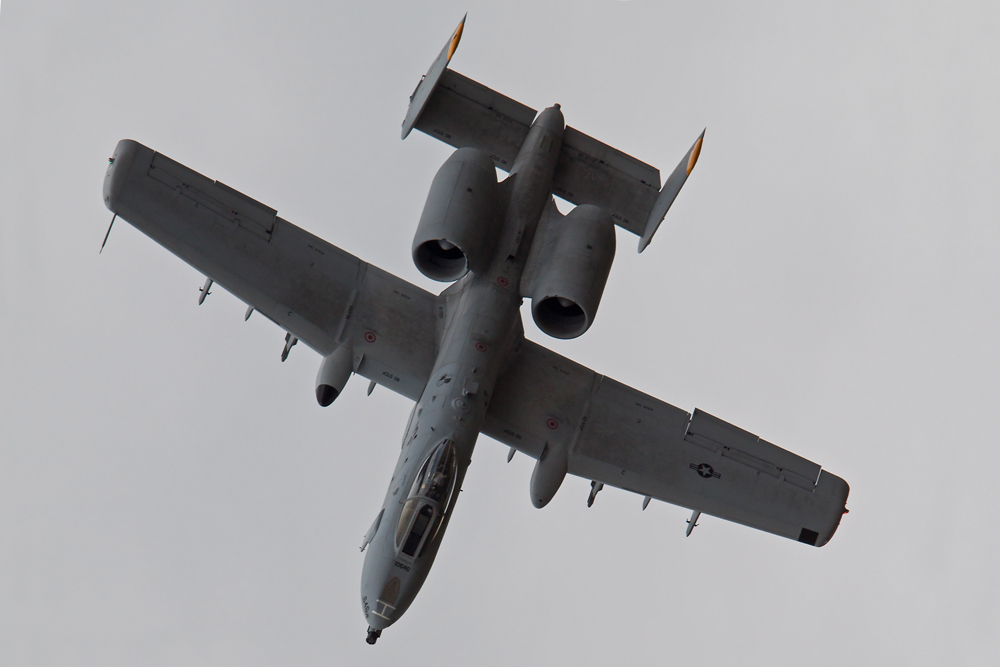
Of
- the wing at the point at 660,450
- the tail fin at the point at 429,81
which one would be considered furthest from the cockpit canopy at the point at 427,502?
the tail fin at the point at 429,81

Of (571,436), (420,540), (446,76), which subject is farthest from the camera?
(446,76)

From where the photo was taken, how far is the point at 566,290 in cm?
1625

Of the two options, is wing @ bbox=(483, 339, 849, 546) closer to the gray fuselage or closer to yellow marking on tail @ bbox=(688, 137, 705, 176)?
the gray fuselage

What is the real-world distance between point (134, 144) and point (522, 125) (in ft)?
25.5

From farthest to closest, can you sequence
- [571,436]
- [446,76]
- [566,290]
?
[446,76], [571,436], [566,290]

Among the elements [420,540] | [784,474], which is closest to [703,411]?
[784,474]

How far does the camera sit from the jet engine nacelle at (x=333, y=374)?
16.9 metres

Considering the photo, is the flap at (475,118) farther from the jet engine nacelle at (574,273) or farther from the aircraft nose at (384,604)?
the aircraft nose at (384,604)

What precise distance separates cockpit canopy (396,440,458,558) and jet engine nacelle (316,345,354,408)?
2.83 m

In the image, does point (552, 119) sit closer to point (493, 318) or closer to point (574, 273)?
point (574, 273)

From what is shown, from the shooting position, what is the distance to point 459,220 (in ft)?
54.5

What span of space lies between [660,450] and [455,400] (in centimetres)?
441

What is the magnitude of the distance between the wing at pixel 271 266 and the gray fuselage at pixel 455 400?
0.89 metres

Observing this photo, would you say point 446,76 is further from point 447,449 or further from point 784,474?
point 784,474
